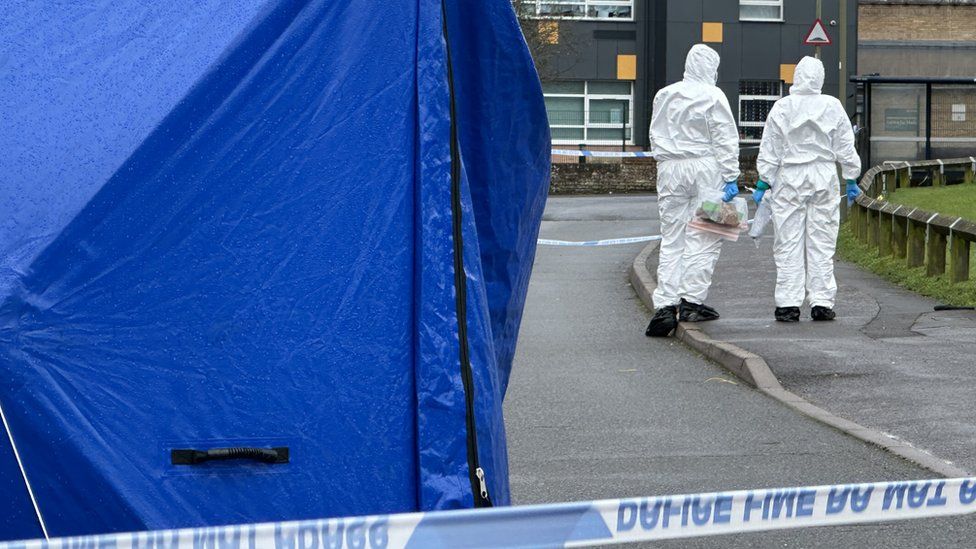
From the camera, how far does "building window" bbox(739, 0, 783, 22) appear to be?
4478 centimetres

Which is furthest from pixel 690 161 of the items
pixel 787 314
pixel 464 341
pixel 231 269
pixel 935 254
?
pixel 231 269

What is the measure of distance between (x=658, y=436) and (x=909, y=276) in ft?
27.0

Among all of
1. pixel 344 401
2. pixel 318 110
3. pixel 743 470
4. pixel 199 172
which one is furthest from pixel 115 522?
pixel 743 470

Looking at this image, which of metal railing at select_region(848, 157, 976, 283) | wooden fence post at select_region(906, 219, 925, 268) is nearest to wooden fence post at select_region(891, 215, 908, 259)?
metal railing at select_region(848, 157, 976, 283)

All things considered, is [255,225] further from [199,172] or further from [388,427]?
[388,427]

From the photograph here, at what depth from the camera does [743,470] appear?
7.03 metres

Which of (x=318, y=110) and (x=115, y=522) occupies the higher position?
(x=318, y=110)

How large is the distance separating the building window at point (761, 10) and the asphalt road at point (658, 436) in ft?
108

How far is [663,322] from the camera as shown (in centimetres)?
1223

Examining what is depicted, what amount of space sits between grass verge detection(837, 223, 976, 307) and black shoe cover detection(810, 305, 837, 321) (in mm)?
1495

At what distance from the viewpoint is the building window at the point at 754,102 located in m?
44.4

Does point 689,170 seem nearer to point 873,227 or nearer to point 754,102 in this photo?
point 873,227

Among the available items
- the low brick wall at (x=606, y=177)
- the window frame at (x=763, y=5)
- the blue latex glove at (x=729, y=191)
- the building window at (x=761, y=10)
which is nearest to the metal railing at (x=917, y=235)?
the blue latex glove at (x=729, y=191)

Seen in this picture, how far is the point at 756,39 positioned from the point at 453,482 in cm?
4217
